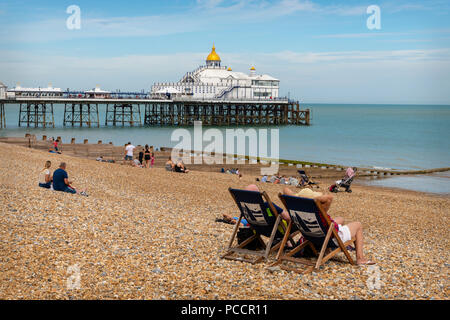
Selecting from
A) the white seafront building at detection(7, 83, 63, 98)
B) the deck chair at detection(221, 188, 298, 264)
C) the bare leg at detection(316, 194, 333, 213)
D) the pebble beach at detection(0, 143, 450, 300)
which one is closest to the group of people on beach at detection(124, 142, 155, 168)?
the pebble beach at detection(0, 143, 450, 300)

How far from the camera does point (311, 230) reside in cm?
537

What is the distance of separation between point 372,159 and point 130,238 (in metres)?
28.1

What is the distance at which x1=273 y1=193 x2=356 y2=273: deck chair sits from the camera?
16.9 feet

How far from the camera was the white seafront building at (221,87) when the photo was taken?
63.5 meters

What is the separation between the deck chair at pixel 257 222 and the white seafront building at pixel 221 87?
55.3 metres

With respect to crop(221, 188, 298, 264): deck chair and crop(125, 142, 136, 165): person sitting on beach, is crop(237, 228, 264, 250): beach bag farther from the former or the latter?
crop(125, 142, 136, 165): person sitting on beach

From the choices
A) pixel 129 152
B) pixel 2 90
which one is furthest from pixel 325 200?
pixel 2 90

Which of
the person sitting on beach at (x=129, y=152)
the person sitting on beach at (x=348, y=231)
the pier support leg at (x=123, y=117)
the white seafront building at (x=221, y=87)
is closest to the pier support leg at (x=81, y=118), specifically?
the pier support leg at (x=123, y=117)

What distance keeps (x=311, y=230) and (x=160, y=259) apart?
1.62m

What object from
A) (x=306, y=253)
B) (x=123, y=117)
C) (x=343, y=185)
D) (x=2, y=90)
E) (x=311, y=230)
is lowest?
(x=343, y=185)

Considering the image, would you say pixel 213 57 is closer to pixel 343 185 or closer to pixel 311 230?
pixel 343 185

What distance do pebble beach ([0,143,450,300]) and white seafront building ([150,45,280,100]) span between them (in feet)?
175
